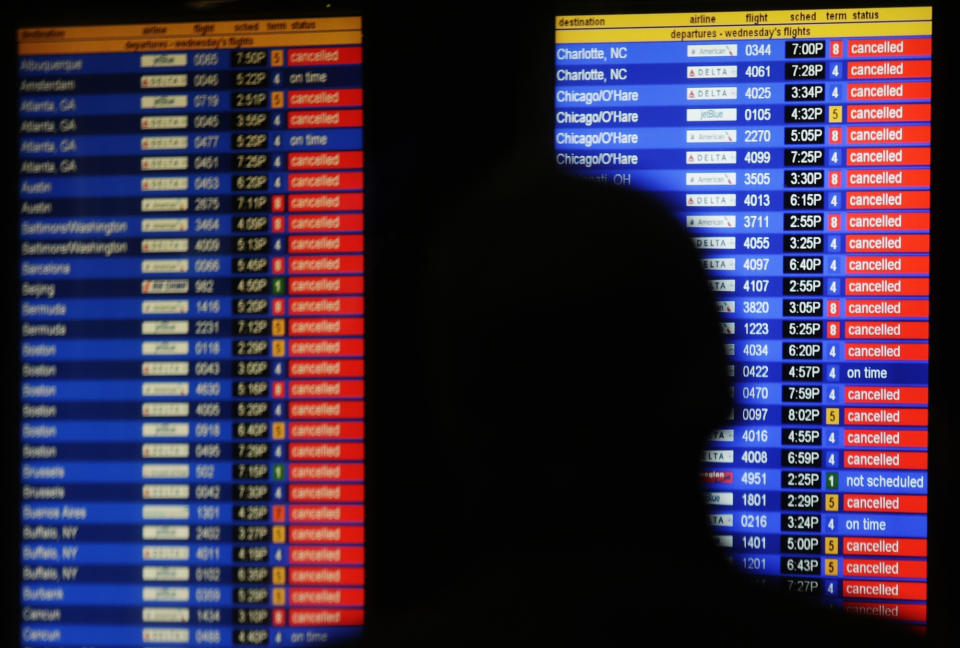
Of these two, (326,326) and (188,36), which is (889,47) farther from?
(188,36)

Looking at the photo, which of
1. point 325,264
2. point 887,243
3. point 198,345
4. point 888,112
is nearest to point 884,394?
point 887,243

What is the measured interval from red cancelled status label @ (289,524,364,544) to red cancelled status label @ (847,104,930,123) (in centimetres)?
163

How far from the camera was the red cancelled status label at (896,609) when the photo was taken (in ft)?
6.38

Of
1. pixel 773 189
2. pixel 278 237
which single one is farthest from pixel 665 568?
pixel 278 237

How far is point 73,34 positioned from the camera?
84.6 inches

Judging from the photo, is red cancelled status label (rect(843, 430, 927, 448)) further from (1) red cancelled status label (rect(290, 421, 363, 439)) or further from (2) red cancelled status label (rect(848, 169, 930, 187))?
(1) red cancelled status label (rect(290, 421, 363, 439))

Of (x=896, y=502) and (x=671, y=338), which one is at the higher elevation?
(x=671, y=338)

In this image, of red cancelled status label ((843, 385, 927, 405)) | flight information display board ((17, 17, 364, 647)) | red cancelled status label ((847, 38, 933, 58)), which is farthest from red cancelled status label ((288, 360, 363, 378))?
red cancelled status label ((847, 38, 933, 58))

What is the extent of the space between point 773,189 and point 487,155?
0.73m

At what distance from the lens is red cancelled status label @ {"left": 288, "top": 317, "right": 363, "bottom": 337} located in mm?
2100

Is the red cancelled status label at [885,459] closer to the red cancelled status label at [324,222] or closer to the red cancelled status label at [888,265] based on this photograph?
the red cancelled status label at [888,265]

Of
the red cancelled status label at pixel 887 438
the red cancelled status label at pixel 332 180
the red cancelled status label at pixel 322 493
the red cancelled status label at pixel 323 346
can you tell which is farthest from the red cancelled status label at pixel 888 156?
the red cancelled status label at pixel 322 493

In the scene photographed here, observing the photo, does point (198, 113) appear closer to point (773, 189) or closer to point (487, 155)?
point (487, 155)

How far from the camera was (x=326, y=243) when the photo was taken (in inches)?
83.0
